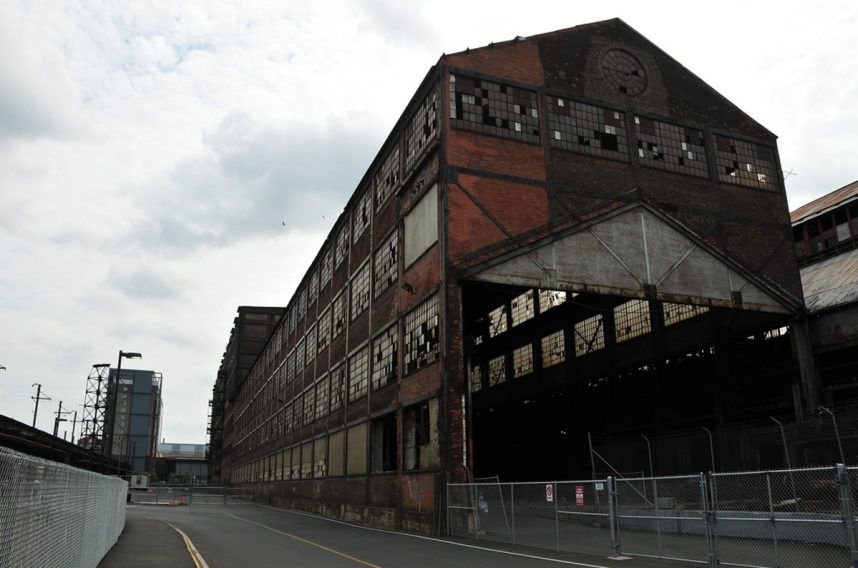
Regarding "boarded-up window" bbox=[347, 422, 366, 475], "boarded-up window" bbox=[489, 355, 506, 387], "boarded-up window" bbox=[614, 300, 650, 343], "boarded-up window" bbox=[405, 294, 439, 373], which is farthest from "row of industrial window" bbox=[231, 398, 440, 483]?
"boarded-up window" bbox=[614, 300, 650, 343]

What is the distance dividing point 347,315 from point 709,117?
21.0m

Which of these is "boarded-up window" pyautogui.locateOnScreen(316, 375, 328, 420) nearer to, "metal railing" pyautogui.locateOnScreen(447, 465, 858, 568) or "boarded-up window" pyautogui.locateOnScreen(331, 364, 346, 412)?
"boarded-up window" pyautogui.locateOnScreen(331, 364, 346, 412)

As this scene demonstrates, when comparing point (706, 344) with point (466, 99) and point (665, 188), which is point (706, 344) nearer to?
point (665, 188)

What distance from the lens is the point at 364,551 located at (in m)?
17.5

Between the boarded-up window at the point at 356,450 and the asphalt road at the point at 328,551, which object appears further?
the boarded-up window at the point at 356,450

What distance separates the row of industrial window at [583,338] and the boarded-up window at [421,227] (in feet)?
38.1

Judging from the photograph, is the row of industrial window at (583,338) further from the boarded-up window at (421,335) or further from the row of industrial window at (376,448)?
the boarded-up window at (421,335)

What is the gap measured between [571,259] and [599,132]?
621cm

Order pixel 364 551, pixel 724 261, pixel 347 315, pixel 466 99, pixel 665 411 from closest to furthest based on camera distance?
pixel 364 551
pixel 466 99
pixel 724 261
pixel 665 411
pixel 347 315

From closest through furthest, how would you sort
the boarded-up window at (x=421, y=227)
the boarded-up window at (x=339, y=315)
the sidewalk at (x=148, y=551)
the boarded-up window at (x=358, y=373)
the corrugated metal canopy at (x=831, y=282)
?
the sidewalk at (x=148, y=551), the boarded-up window at (x=421, y=227), the corrugated metal canopy at (x=831, y=282), the boarded-up window at (x=358, y=373), the boarded-up window at (x=339, y=315)

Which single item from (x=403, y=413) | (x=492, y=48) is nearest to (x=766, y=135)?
(x=492, y=48)

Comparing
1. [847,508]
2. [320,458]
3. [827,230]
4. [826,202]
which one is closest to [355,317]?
[320,458]

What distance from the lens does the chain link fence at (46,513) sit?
606cm

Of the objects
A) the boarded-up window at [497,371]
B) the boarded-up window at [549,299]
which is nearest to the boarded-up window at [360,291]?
the boarded-up window at [549,299]
